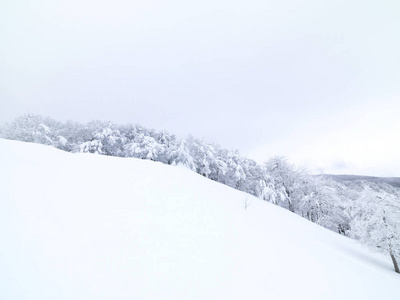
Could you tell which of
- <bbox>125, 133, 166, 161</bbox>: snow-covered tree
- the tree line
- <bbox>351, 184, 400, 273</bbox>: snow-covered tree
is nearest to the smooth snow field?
<bbox>351, 184, 400, 273</bbox>: snow-covered tree

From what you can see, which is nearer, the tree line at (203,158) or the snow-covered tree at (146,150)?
the tree line at (203,158)

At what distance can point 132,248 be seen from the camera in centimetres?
569

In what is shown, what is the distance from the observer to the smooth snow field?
440cm

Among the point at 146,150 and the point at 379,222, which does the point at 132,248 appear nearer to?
the point at 379,222

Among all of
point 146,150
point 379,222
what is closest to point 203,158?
point 146,150

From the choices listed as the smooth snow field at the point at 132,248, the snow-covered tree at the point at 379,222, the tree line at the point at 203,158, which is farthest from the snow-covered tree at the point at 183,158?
the smooth snow field at the point at 132,248

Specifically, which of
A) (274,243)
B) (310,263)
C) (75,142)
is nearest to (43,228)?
(274,243)

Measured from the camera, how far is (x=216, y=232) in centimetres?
778

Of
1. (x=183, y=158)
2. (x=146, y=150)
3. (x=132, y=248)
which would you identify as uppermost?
(x=146, y=150)

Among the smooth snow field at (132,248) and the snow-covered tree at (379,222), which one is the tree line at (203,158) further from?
the smooth snow field at (132,248)

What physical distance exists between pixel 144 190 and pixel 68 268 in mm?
5277

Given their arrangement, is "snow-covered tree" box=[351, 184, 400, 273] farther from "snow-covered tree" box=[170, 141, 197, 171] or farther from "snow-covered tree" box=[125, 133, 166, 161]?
"snow-covered tree" box=[125, 133, 166, 161]

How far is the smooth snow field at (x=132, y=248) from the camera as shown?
4398 mm

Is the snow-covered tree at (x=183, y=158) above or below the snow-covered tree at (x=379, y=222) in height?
above
